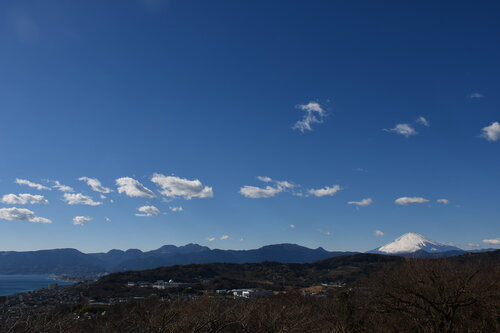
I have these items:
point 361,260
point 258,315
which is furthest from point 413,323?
point 361,260

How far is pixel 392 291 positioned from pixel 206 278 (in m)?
86.7

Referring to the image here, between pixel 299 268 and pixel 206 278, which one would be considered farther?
pixel 299 268

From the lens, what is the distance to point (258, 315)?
2314 cm

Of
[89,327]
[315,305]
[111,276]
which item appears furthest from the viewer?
[111,276]

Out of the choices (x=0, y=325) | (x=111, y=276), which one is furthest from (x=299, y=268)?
(x=0, y=325)

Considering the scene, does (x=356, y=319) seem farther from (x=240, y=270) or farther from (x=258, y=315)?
(x=240, y=270)

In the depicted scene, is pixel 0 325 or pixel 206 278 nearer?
pixel 0 325

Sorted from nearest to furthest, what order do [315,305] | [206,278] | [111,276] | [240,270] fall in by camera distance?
[315,305] < [111,276] < [206,278] < [240,270]

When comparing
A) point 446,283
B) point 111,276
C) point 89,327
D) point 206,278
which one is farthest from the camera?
point 206,278

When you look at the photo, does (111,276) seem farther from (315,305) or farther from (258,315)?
(258,315)

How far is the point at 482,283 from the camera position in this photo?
19.0m

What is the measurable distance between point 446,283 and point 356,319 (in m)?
7.91

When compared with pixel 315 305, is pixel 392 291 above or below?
above

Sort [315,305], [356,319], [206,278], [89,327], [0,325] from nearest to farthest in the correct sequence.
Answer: [0,325] < [89,327] < [356,319] < [315,305] < [206,278]
